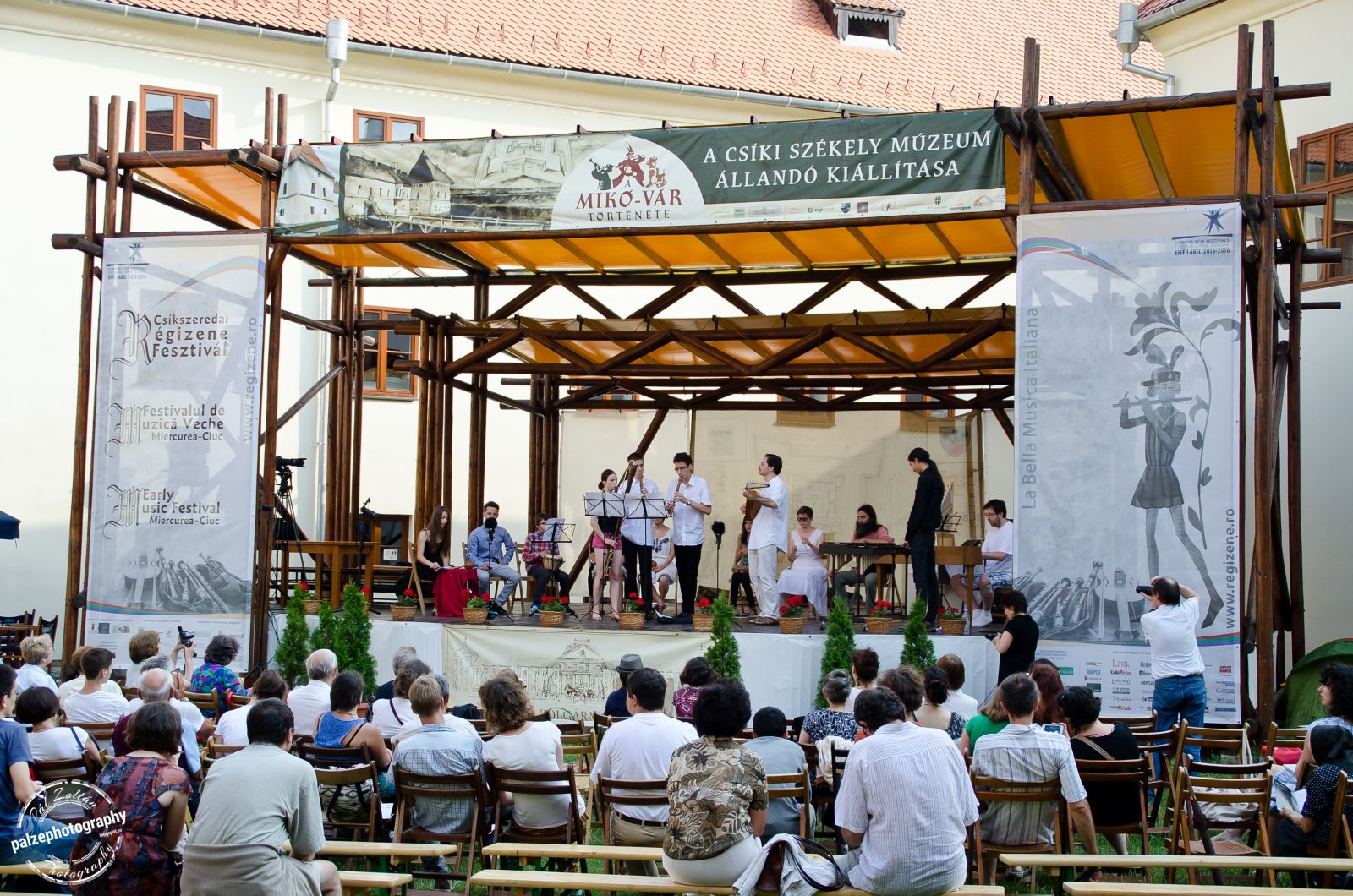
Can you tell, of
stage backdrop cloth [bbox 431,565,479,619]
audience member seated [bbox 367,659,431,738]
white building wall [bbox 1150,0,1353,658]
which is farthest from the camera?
white building wall [bbox 1150,0,1353,658]

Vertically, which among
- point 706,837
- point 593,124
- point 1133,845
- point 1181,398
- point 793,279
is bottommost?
point 1133,845

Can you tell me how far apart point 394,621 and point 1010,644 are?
20.6 feet

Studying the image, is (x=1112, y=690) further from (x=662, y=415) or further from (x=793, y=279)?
(x=662, y=415)

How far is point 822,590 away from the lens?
47.6 ft

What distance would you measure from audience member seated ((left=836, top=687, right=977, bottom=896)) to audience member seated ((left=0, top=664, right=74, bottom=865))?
3.25 m

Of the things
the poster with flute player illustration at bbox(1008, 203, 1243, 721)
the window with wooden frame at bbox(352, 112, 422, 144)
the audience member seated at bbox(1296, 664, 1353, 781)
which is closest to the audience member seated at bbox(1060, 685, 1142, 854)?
the audience member seated at bbox(1296, 664, 1353, 781)

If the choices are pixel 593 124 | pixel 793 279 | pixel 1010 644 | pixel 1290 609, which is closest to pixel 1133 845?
pixel 1010 644

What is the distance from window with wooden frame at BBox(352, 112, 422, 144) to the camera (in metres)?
22.3

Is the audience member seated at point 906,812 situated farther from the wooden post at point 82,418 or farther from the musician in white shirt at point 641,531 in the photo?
the wooden post at point 82,418

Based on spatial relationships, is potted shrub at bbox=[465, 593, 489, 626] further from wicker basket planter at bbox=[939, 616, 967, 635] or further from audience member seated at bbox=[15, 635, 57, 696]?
audience member seated at bbox=[15, 635, 57, 696]

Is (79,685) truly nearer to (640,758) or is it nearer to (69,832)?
(69,832)

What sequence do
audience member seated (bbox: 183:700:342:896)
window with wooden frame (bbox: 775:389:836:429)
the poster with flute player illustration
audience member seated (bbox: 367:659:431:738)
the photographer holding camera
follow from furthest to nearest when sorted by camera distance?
window with wooden frame (bbox: 775:389:836:429)
the poster with flute player illustration
the photographer holding camera
audience member seated (bbox: 367:659:431:738)
audience member seated (bbox: 183:700:342:896)

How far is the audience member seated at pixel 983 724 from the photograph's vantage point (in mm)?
6930

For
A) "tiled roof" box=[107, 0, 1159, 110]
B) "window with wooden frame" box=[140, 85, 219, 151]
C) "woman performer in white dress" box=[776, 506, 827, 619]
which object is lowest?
"woman performer in white dress" box=[776, 506, 827, 619]
